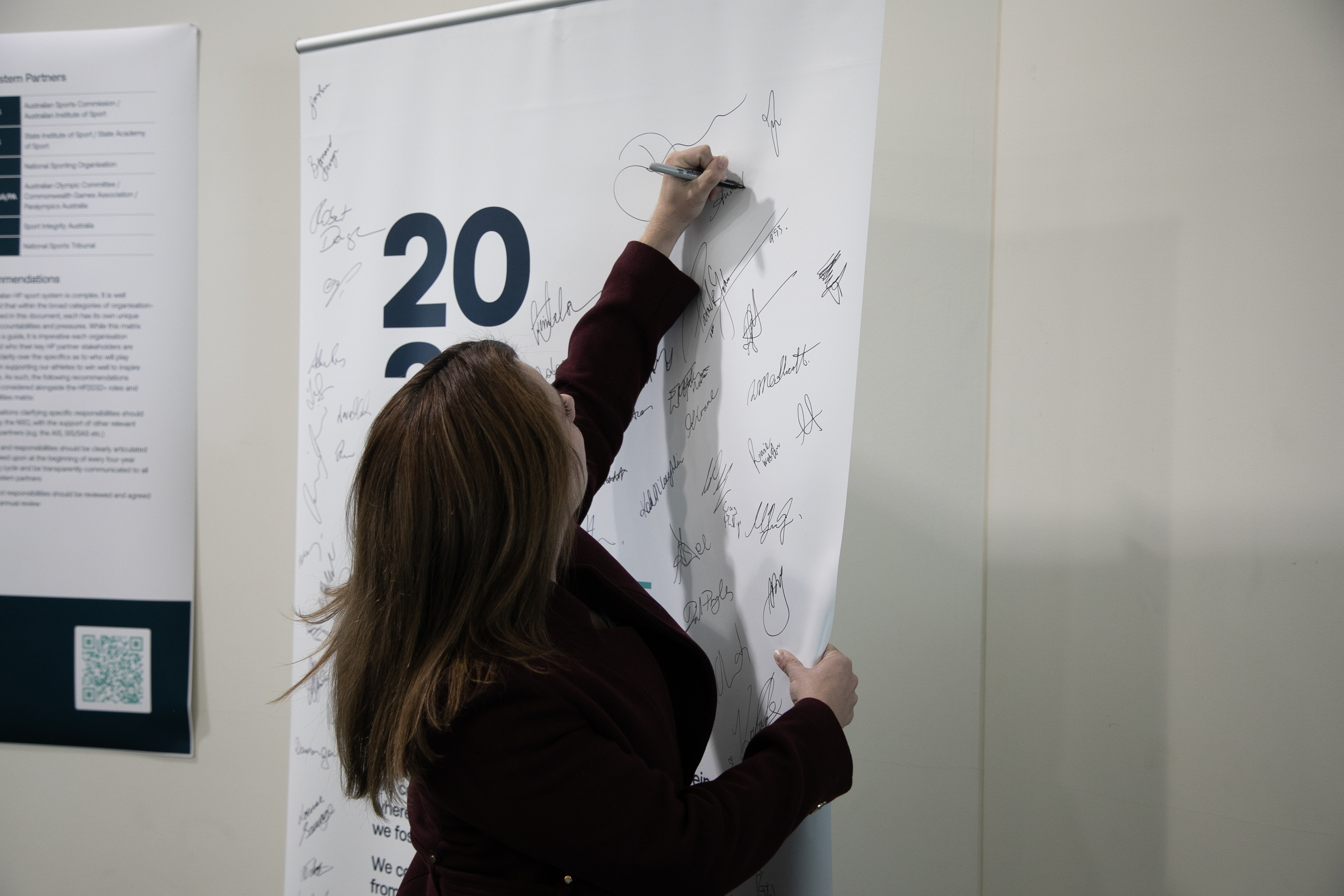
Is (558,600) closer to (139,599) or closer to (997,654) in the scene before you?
(997,654)

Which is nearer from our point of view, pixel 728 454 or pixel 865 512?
pixel 728 454

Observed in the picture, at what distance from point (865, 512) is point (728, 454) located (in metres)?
0.45

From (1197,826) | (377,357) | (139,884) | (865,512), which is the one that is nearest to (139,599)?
(139,884)

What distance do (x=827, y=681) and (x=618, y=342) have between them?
471mm

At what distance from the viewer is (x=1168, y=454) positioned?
44.0 inches

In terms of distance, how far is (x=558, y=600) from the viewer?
78 cm
